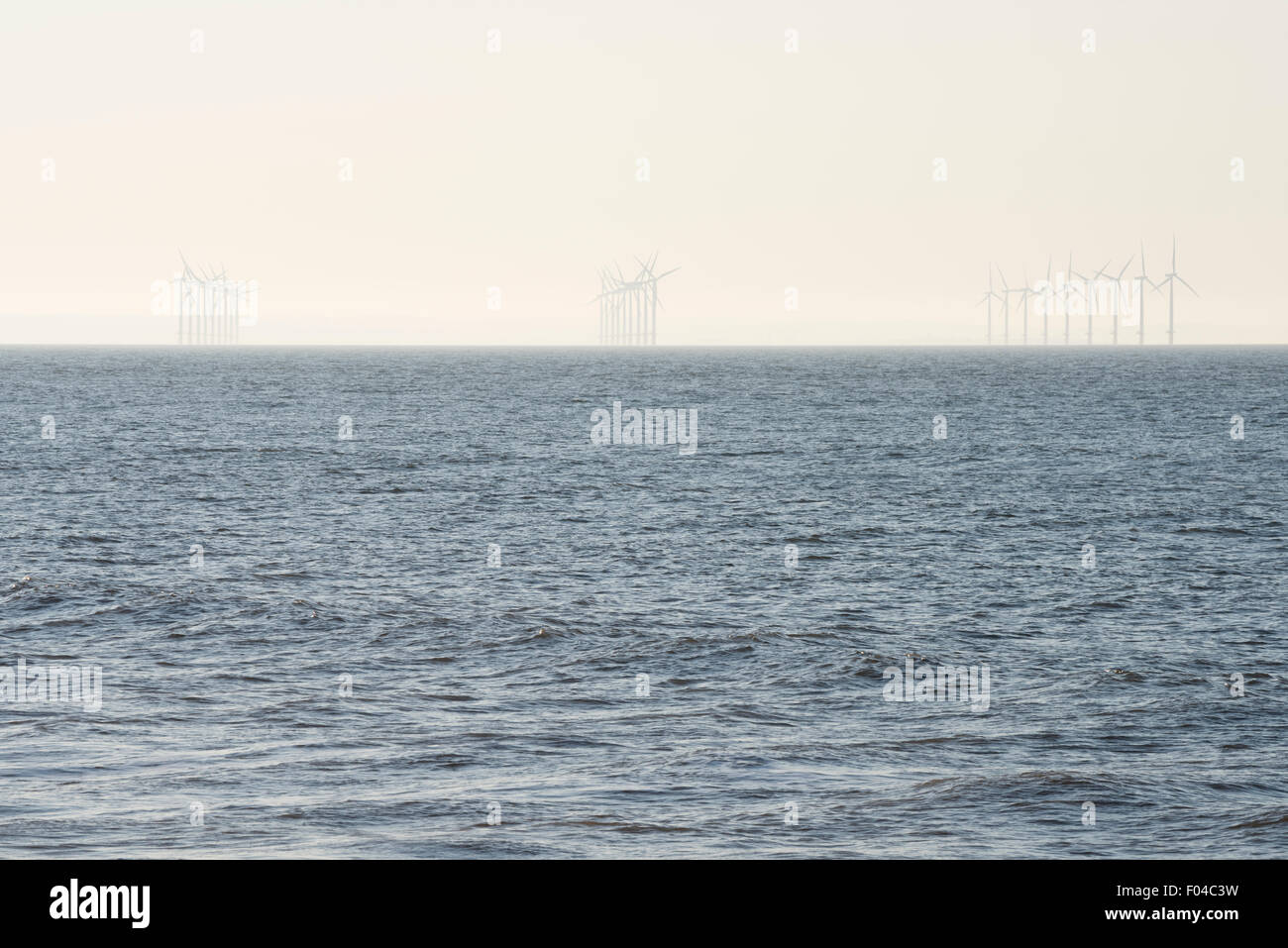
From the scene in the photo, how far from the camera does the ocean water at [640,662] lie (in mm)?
21141

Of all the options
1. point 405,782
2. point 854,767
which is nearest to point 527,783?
point 405,782

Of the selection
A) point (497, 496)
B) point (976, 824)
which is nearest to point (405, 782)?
point (976, 824)

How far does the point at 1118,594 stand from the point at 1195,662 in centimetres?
1007

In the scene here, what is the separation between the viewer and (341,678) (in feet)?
101

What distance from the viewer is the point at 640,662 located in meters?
33.0

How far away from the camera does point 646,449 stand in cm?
10100

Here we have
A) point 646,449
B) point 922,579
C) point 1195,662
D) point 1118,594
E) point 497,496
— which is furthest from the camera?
point 646,449

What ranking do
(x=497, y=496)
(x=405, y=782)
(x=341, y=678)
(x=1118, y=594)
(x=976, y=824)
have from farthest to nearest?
(x=497, y=496), (x=1118, y=594), (x=341, y=678), (x=405, y=782), (x=976, y=824)

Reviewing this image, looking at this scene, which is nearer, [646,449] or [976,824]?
[976,824]

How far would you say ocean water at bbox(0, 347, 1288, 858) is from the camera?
21.1 meters
